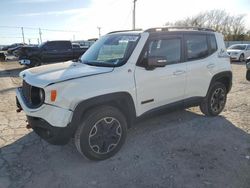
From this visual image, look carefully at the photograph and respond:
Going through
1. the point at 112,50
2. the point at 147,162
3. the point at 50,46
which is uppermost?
the point at 112,50

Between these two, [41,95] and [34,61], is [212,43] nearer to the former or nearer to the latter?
[41,95]

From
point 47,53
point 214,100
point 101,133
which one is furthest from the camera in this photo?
point 47,53

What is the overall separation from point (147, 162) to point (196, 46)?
99.5 inches

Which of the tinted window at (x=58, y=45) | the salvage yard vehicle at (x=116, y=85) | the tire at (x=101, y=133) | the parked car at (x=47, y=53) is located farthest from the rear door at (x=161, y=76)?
the tinted window at (x=58, y=45)

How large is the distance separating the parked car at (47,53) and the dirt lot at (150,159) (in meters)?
10.7

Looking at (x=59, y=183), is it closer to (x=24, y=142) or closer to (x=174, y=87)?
(x=24, y=142)

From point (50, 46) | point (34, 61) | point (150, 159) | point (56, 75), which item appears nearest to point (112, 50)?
point (56, 75)

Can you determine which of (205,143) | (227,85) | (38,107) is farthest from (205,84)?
(38,107)

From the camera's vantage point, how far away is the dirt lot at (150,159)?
310 cm

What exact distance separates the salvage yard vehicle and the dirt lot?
1.23ft

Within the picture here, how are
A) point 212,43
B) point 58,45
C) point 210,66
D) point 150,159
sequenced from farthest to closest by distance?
point 58,45
point 212,43
point 210,66
point 150,159

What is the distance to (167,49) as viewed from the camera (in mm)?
4168

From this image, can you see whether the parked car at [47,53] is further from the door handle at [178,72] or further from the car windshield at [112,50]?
the door handle at [178,72]

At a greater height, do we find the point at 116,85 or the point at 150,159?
the point at 116,85
